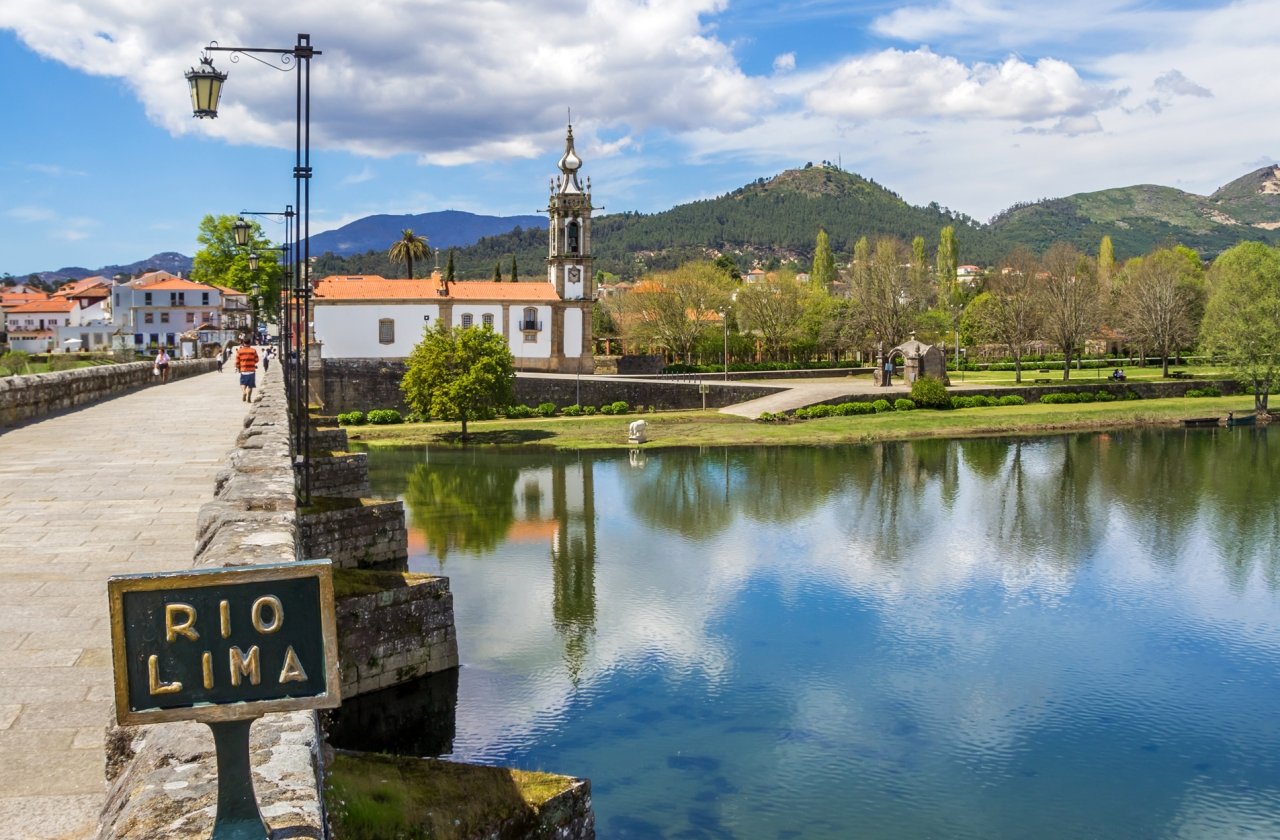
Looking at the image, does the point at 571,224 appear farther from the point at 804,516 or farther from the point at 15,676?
the point at 15,676

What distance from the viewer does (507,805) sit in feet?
29.6

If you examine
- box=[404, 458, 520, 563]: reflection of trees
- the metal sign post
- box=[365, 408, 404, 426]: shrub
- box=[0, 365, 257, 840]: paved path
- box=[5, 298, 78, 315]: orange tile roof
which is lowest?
box=[404, 458, 520, 563]: reflection of trees

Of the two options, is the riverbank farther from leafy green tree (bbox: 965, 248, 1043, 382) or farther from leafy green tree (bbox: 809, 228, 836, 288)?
leafy green tree (bbox: 809, 228, 836, 288)

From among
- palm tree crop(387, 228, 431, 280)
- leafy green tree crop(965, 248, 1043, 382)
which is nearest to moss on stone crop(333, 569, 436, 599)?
leafy green tree crop(965, 248, 1043, 382)

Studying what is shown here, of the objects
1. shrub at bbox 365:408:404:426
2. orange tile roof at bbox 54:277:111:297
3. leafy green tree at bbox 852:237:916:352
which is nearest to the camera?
shrub at bbox 365:408:404:426

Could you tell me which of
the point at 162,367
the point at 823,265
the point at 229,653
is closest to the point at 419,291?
the point at 162,367

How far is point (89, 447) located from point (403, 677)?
5.70 meters

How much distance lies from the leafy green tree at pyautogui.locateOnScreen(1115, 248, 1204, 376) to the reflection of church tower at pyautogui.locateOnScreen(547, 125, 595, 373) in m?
33.2

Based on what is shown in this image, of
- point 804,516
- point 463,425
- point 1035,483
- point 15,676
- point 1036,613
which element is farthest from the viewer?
point 463,425

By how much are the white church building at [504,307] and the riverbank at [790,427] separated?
10.7 meters

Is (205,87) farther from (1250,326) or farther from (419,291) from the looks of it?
(1250,326)

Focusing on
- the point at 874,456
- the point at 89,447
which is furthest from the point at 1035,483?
the point at 89,447

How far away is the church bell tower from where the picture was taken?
61812mm

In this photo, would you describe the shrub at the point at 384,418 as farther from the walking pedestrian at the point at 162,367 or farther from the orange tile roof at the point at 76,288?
the orange tile roof at the point at 76,288
